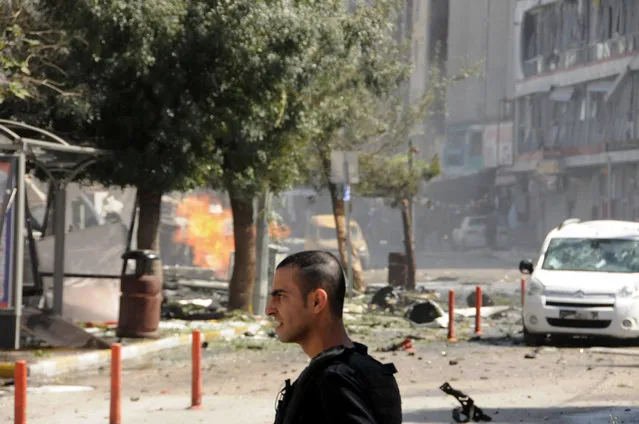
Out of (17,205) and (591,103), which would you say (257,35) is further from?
(591,103)

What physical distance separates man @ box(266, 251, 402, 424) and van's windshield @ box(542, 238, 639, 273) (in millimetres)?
18174

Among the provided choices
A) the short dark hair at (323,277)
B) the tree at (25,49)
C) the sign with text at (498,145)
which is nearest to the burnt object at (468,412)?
the tree at (25,49)

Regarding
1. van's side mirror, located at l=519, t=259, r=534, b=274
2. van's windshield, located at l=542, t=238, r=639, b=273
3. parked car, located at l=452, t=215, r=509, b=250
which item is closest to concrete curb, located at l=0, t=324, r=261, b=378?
van's side mirror, located at l=519, t=259, r=534, b=274

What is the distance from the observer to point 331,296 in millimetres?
4062

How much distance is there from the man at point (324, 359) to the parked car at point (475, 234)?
221ft

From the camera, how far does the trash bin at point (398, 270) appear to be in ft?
124

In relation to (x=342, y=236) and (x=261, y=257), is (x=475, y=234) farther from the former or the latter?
(x=261, y=257)

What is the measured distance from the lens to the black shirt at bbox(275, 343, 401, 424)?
3.79 meters

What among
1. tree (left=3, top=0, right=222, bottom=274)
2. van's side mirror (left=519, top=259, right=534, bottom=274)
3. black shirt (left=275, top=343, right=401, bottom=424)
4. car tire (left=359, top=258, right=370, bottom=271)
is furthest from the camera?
car tire (left=359, top=258, right=370, bottom=271)

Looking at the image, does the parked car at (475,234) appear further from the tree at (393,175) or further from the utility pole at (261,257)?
the utility pole at (261,257)

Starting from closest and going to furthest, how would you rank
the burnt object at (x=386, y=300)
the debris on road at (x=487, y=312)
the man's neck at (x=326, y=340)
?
the man's neck at (x=326, y=340)
the debris on road at (x=487, y=312)
the burnt object at (x=386, y=300)

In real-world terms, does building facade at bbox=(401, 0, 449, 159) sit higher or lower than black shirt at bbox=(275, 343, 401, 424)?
higher

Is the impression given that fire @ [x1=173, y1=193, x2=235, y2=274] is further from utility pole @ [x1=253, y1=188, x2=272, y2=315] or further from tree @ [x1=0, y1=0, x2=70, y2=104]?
tree @ [x1=0, y1=0, x2=70, y2=104]

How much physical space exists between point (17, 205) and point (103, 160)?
4.06m
